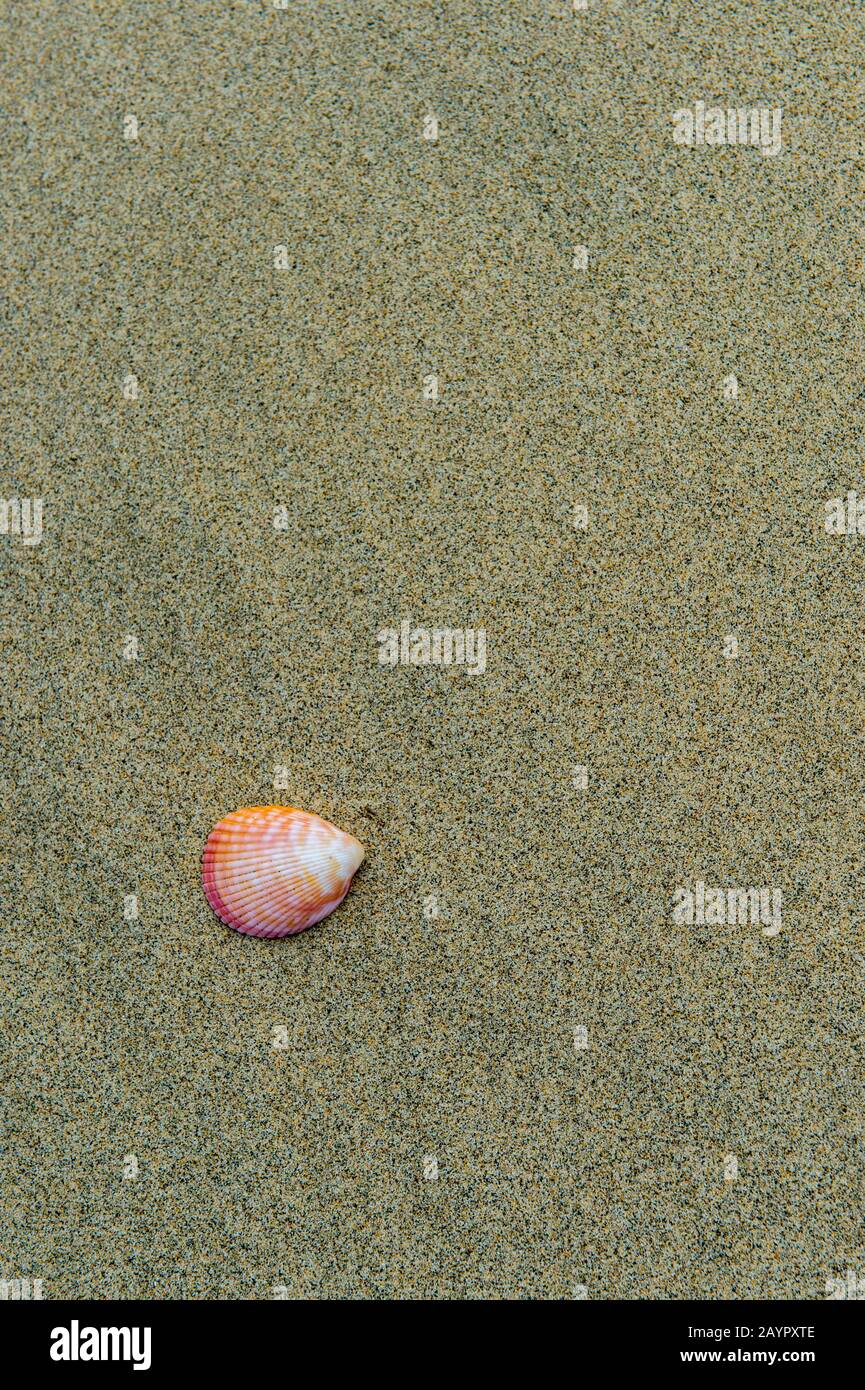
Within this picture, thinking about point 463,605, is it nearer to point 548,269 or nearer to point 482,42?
point 548,269

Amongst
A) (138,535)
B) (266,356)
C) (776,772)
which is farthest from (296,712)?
(776,772)
